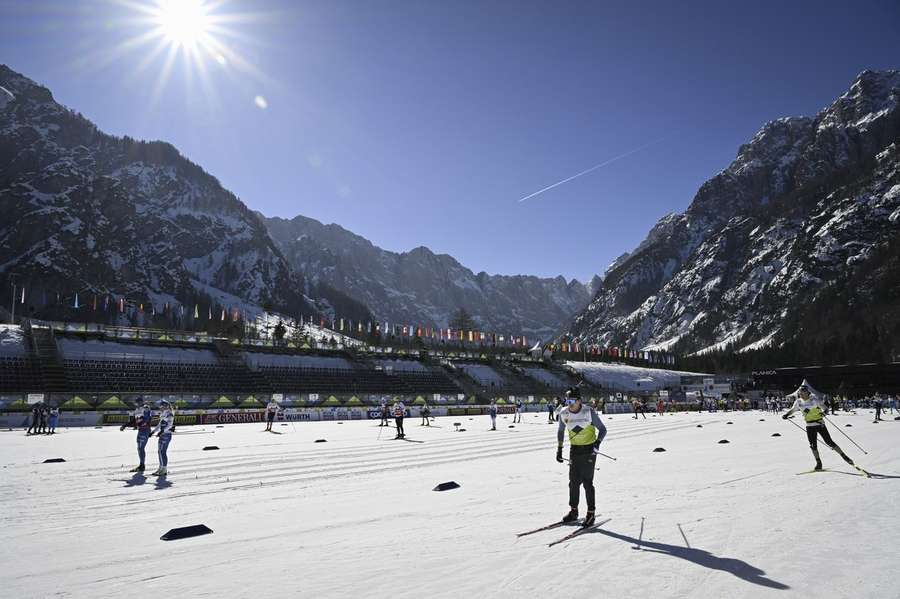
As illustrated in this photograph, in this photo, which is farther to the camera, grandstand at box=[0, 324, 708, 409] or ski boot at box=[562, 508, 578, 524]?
grandstand at box=[0, 324, 708, 409]

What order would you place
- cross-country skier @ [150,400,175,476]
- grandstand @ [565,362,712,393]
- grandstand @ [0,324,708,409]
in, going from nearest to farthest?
cross-country skier @ [150,400,175,476] → grandstand @ [0,324,708,409] → grandstand @ [565,362,712,393]

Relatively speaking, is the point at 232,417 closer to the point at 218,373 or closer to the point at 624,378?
the point at 218,373

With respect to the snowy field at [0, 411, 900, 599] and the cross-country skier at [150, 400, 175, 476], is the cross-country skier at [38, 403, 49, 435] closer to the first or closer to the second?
the snowy field at [0, 411, 900, 599]

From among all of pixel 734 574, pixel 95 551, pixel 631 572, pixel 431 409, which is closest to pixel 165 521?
pixel 95 551

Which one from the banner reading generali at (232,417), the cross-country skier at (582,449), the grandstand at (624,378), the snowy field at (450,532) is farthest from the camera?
→ the grandstand at (624,378)

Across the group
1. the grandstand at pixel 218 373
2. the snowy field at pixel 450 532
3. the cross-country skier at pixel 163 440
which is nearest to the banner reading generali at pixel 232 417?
the grandstand at pixel 218 373

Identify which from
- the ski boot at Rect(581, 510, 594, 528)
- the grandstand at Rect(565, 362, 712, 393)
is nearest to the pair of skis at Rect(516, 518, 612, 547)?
the ski boot at Rect(581, 510, 594, 528)

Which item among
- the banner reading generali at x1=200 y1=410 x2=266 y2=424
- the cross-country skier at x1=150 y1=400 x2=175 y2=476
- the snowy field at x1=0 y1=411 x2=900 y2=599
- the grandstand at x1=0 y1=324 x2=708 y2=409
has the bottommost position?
the banner reading generali at x1=200 y1=410 x2=266 y2=424

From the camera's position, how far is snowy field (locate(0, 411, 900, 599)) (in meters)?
5.38

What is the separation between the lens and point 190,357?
68.1 meters

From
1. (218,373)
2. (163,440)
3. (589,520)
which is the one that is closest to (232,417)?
(218,373)

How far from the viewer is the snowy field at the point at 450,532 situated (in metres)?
5.38

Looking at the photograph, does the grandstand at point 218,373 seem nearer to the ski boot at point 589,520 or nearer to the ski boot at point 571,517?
the ski boot at point 571,517

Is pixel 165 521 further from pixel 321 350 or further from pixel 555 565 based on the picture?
pixel 321 350
